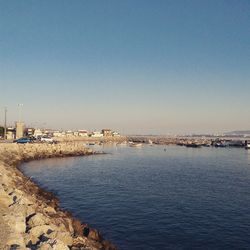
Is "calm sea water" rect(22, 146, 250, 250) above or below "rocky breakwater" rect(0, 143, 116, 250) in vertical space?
below

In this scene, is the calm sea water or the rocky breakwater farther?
the calm sea water

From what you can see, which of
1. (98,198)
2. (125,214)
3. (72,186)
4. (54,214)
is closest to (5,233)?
(54,214)

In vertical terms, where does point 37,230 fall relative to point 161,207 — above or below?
above

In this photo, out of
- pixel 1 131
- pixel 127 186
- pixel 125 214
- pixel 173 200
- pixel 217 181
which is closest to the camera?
pixel 125 214

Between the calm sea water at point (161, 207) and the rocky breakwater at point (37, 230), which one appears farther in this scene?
the calm sea water at point (161, 207)

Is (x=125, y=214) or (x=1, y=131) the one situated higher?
(x=1, y=131)

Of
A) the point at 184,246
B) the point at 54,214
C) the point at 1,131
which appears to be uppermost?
the point at 1,131

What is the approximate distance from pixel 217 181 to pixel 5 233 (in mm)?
31447

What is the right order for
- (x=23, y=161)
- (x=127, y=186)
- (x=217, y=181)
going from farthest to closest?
(x=23, y=161)
(x=217, y=181)
(x=127, y=186)

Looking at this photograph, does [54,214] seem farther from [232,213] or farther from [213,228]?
[232,213]

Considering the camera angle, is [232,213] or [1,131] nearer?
[232,213]

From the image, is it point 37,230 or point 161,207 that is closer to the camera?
point 37,230

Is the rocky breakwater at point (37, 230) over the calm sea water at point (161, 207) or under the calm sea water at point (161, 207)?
over

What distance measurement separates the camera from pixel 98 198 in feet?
97.2
